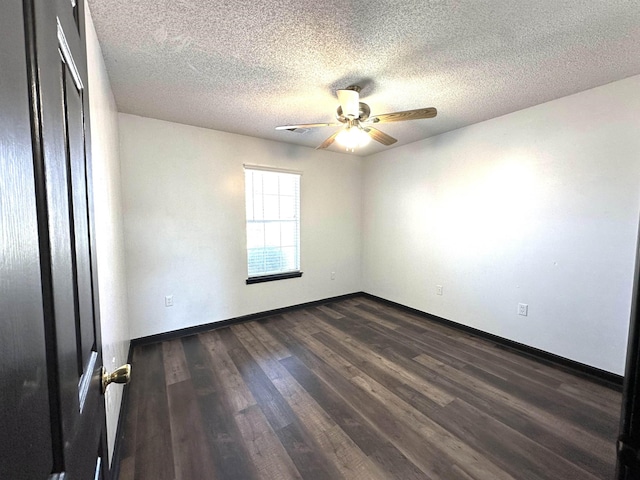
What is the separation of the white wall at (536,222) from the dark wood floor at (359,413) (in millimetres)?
463

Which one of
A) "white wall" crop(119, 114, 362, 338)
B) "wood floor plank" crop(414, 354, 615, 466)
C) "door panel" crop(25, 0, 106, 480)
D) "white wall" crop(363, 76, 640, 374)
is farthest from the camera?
"white wall" crop(119, 114, 362, 338)

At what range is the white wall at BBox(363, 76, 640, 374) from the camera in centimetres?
218

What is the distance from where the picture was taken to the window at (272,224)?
11.8ft

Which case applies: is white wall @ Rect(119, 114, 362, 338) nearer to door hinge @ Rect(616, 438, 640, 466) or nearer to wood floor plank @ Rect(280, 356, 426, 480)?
wood floor plank @ Rect(280, 356, 426, 480)

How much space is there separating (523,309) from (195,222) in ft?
12.1

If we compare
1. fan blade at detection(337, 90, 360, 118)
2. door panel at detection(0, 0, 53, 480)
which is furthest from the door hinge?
fan blade at detection(337, 90, 360, 118)

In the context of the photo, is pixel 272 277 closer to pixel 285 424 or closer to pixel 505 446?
pixel 285 424

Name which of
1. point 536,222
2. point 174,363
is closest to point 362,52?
point 536,222

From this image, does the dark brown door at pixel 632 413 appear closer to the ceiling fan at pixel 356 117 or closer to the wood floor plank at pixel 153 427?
the ceiling fan at pixel 356 117

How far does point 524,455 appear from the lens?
5.15 feet

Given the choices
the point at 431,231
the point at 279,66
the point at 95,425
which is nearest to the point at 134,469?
the point at 95,425

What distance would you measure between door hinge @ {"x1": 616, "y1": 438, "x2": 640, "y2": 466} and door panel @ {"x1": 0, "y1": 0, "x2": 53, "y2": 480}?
1.01 meters

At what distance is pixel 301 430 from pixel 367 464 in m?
0.45

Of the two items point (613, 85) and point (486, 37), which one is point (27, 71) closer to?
point (486, 37)
